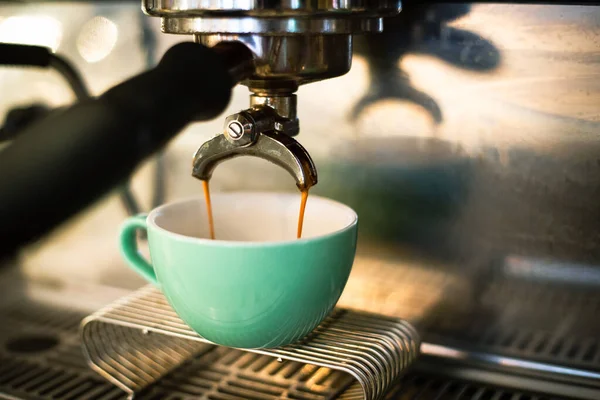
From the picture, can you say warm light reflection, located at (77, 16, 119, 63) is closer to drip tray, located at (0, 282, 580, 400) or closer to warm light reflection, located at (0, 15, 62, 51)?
warm light reflection, located at (0, 15, 62, 51)

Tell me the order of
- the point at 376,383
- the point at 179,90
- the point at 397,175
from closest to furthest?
the point at 179,90, the point at 376,383, the point at 397,175

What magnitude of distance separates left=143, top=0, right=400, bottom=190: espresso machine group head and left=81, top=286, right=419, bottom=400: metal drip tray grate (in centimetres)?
11

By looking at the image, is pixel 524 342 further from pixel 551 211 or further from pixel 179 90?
pixel 179 90

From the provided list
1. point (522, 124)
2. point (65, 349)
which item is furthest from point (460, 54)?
point (65, 349)

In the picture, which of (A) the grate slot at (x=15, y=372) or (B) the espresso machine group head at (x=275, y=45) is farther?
(A) the grate slot at (x=15, y=372)

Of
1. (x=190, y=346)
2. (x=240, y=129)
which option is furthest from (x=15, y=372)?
(x=240, y=129)

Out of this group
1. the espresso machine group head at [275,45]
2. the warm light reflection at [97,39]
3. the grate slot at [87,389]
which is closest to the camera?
the espresso machine group head at [275,45]

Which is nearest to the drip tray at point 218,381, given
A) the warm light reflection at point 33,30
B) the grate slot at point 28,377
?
the grate slot at point 28,377

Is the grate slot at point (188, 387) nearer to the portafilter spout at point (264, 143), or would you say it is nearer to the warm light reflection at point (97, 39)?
the portafilter spout at point (264, 143)

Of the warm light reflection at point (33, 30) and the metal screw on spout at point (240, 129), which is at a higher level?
the warm light reflection at point (33, 30)

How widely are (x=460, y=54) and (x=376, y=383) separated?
8.7 inches

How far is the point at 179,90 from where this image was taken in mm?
267

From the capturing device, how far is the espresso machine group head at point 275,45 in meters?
0.33

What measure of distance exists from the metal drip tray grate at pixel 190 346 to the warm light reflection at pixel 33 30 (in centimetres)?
25
